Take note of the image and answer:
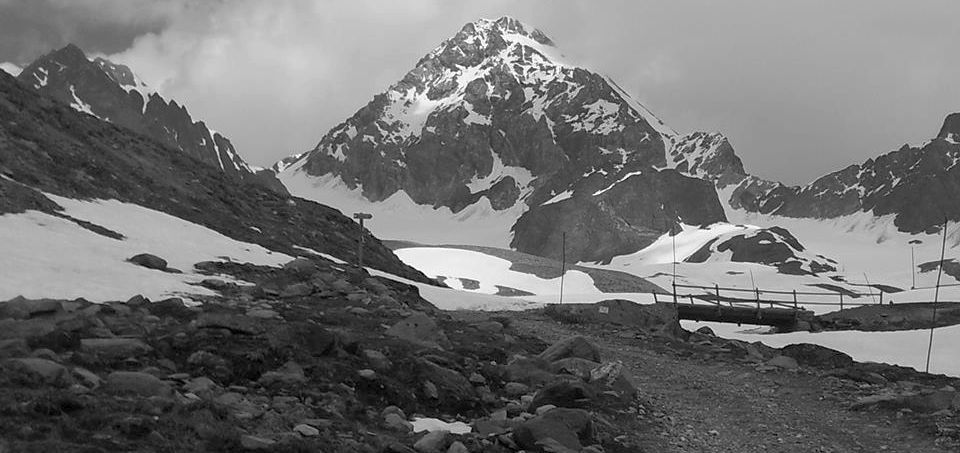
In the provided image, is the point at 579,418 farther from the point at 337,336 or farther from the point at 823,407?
the point at 823,407

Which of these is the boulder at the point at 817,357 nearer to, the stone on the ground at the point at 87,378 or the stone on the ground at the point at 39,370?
the stone on the ground at the point at 87,378

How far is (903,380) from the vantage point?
2197 centimetres

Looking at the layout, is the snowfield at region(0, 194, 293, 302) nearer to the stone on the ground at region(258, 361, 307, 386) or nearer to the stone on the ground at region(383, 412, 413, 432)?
the stone on the ground at region(258, 361, 307, 386)

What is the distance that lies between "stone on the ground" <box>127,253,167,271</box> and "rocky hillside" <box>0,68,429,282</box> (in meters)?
3.65

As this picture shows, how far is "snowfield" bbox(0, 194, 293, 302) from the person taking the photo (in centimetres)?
1850

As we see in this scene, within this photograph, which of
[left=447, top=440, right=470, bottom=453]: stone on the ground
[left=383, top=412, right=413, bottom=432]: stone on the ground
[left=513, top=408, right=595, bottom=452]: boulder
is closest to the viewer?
[left=447, top=440, right=470, bottom=453]: stone on the ground

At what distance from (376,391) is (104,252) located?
14.7m

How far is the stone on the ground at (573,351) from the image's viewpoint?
18.6m

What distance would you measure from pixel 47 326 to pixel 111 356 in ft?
6.34

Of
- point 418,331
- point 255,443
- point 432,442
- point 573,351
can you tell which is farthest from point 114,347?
point 573,351

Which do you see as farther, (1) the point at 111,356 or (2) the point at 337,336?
(2) the point at 337,336

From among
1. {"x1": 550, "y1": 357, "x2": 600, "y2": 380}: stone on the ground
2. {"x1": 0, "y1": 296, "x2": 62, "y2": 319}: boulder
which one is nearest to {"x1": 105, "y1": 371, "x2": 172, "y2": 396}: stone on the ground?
{"x1": 0, "y1": 296, "x2": 62, "y2": 319}: boulder

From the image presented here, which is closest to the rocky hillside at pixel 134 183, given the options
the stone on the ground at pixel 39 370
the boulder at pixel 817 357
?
the stone on the ground at pixel 39 370

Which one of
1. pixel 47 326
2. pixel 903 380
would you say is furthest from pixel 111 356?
pixel 903 380
